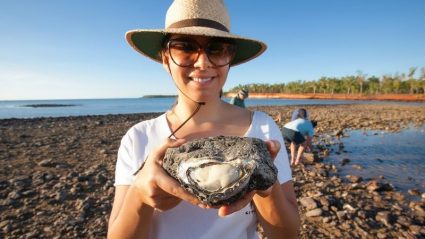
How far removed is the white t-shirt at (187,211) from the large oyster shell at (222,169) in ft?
1.52

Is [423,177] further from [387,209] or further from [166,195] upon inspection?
[166,195]

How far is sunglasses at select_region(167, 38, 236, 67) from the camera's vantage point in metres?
2.01

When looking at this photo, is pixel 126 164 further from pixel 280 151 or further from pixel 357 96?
pixel 357 96

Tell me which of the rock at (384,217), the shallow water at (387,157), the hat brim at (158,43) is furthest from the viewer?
the shallow water at (387,157)

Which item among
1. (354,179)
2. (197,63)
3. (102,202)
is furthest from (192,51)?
(354,179)

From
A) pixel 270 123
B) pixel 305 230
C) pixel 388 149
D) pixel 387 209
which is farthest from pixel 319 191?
pixel 388 149

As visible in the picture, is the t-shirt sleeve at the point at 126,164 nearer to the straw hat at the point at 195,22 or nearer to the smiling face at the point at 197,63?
the smiling face at the point at 197,63

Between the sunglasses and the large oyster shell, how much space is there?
0.68m

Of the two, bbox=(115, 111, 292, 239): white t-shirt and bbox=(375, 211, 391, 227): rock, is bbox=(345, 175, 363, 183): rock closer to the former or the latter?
bbox=(375, 211, 391, 227): rock

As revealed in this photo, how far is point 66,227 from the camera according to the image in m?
4.64

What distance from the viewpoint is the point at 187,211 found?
2.00 meters

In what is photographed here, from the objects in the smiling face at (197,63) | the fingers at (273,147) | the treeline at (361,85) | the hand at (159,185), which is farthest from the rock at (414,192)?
the treeline at (361,85)

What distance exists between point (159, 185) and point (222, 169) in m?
0.37

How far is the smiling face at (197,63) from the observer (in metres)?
2.00
